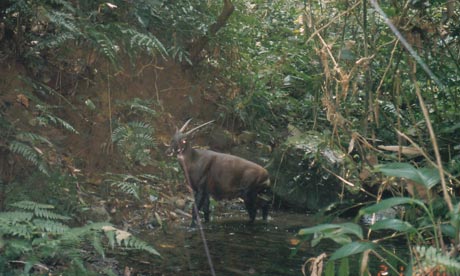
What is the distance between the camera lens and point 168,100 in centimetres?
1022

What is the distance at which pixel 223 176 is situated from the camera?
31.4 ft

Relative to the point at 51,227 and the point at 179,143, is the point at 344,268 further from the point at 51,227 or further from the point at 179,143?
the point at 179,143

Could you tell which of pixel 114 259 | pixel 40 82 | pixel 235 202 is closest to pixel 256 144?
pixel 235 202

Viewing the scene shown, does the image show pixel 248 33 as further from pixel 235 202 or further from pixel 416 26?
pixel 416 26

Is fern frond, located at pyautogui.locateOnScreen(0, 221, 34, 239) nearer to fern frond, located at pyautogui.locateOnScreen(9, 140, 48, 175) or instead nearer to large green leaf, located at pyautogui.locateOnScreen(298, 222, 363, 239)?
fern frond, located at pyautogui.locateOnScreen(9, 140, 48, 175)

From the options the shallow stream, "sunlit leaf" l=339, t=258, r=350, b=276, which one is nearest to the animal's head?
the shallow stream

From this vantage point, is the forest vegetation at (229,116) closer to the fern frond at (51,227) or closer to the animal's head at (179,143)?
the fern frond at (51,227)

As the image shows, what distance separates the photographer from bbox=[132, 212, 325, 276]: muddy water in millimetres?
→ 5805

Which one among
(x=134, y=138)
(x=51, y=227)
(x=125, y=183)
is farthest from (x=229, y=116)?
(x=51, y=227)

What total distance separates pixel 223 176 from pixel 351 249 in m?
6.23

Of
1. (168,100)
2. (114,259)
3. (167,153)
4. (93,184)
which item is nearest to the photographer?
(114,259)

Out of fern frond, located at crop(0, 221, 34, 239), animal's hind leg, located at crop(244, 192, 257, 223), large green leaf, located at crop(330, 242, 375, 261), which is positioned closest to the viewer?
large green leaf, located at crop(330, 242, 375, 261)

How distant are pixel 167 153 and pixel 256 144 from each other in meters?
1.85

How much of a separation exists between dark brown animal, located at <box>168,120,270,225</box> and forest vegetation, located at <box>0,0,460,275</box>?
276 millimetres
